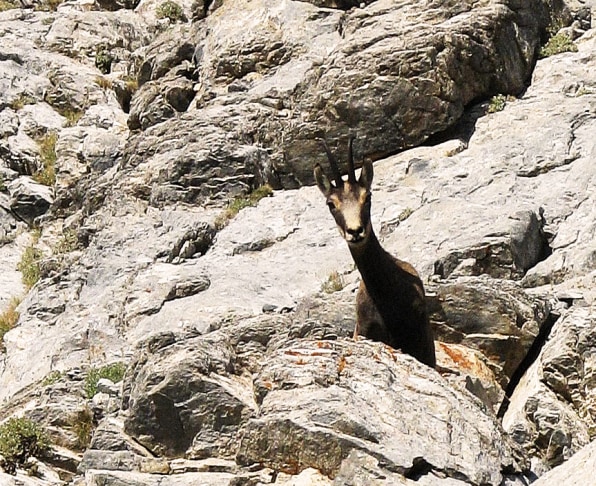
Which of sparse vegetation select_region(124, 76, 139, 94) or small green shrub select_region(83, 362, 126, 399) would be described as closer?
small green shrub select_region(83, 362, 126, 399)

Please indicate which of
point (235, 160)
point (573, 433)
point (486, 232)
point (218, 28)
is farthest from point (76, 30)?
point (573, 433)

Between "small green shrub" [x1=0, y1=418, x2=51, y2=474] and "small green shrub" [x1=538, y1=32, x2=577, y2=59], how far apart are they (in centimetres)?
1582

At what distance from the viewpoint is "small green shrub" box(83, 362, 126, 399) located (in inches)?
564

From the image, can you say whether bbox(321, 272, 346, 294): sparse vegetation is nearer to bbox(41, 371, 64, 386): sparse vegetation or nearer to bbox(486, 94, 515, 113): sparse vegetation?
bbox(41, 371, 64, 386): sparse vegetation

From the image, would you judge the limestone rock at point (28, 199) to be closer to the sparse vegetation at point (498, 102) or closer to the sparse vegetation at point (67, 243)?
the sparse vegetation at point (67, 243)

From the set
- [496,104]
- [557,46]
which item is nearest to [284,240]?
[496,104]

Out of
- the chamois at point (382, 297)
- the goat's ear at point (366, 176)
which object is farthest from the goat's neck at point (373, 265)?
the goat's ear at point (366, 176)

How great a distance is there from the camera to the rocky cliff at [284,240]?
997 centimetres

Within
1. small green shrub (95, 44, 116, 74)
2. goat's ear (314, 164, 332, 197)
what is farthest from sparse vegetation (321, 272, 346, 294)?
small green shrub (95, 44, 116, 74)

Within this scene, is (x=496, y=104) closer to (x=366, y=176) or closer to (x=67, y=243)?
(x=67, y=243)

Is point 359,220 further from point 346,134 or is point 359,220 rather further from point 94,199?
point 94,199

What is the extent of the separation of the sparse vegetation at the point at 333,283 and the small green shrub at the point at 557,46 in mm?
8899

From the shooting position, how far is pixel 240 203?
22.6 meters

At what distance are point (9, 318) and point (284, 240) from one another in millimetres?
6084
